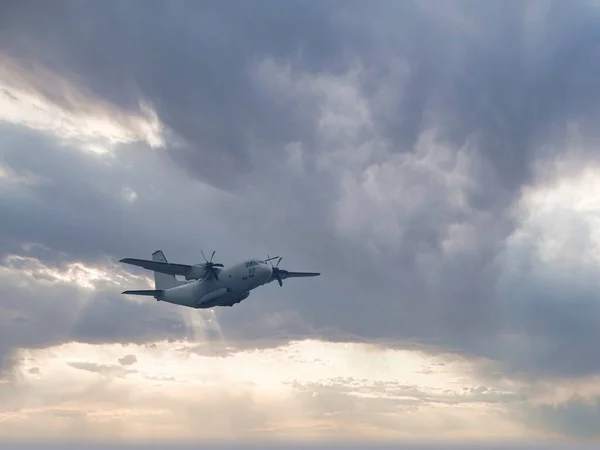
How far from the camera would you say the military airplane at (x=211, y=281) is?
110438mm

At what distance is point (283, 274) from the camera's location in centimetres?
12925

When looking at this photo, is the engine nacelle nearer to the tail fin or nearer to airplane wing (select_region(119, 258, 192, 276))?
airplane wing (select_region(119, 258, 192, 276))

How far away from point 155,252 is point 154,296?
64.8 feet

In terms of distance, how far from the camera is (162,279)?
141375mm

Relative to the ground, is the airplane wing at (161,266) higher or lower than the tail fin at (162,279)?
lower

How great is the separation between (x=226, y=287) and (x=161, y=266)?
1528 centimetres

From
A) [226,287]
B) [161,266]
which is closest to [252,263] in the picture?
[226,287]

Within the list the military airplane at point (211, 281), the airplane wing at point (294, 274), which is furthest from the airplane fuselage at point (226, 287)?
the airplane wing at point (294, 274)

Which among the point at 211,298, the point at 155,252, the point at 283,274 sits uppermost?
the point at 155,252

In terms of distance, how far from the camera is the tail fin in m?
140

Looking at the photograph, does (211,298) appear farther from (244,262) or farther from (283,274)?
(283,274)

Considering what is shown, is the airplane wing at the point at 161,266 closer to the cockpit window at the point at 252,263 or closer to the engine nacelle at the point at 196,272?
the engine nacelle at the point at 196,272

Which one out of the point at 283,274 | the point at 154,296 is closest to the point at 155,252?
the point at 154,296

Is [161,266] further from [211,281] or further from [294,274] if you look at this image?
[294,274]
